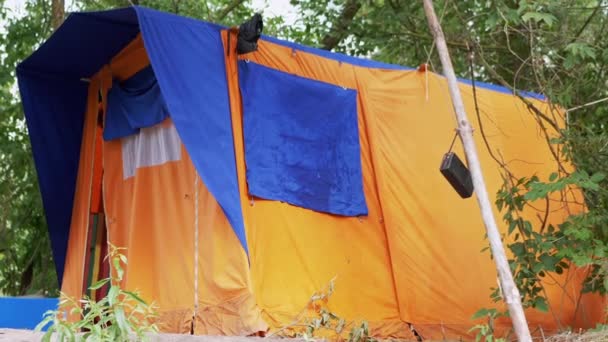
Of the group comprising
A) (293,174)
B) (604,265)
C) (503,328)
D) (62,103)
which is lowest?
(503,328)

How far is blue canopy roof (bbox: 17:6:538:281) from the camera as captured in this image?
4230mm

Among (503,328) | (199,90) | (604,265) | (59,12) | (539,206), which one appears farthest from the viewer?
(59,12)

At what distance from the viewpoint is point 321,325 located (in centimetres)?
413

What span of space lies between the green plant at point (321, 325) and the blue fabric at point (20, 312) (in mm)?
2012

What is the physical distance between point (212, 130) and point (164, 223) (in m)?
0.80

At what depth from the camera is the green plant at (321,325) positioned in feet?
13.0

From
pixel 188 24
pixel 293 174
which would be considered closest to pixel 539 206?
pixel 293 174

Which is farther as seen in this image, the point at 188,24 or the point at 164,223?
the point at 164,223

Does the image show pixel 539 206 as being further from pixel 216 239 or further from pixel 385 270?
pixel 216 239

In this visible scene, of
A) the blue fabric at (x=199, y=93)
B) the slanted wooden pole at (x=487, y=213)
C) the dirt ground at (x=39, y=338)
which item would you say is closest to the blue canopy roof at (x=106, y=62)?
the blue fabric at (x=199, y=93)

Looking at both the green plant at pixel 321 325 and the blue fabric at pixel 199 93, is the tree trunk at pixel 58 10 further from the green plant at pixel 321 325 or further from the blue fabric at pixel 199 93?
the green plant at pixel 321 325

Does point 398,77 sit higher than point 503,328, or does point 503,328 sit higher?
point 398,77

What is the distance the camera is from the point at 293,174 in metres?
4.59

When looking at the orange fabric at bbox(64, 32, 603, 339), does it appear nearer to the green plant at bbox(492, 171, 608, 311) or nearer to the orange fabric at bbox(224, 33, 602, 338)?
the orange fabric at bbox(224, 33, 602, 338)
